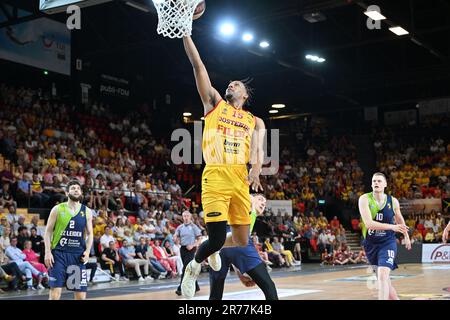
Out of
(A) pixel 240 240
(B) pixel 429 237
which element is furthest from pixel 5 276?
(B) pixel 429 237

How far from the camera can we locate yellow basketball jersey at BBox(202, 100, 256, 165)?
5.52 meters

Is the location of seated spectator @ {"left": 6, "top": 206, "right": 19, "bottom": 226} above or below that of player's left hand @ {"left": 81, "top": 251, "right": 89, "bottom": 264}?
above

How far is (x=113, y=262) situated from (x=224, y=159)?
10131 mm

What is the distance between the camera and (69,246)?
7258 mm

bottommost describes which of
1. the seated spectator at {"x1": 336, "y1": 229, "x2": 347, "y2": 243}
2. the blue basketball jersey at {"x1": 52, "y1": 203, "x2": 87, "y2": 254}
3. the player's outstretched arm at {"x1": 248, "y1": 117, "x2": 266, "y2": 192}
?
the seated spectator at {"x1": 336, "y1": 229, "x2": 347, "y2": 243}

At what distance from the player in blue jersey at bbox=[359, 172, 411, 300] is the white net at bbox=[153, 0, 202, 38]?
130 inches

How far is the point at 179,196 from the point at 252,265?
15.4m

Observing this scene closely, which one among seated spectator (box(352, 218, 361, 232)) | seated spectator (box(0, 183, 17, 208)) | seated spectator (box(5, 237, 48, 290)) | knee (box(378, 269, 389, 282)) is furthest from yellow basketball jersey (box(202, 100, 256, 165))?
seated spectator (box(352, 218, 361, 232))

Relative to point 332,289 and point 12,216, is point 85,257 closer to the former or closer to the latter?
point 332,289

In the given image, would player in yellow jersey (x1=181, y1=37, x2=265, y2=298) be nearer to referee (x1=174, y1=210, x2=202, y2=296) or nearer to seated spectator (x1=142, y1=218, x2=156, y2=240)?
referee (x1=174, y1=210, x2=202, y2=296)

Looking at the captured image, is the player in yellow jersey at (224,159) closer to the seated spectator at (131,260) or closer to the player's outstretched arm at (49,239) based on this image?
the player's outstretched arm at (49,239)

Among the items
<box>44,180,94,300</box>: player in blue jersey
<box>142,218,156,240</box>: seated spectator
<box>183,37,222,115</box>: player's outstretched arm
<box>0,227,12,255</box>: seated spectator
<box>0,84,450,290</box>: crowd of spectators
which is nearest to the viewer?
<box>183,37,222,115</box>: player's outstretched arm

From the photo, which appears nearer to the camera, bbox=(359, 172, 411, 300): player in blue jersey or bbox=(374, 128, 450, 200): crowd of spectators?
bbox=(359, 172, 411, 300): player in blue jersey
